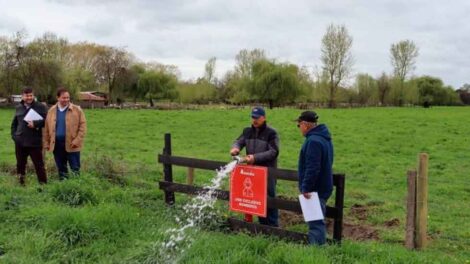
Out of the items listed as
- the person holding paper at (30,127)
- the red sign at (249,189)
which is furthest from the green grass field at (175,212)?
the person holding paper at (30,127)

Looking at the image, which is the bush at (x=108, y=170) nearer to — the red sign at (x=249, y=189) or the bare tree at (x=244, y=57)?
the red sign at (x=249, y=189)

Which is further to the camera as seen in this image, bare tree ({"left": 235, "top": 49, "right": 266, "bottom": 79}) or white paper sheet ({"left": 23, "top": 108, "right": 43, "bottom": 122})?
bare tree ({"left": 235, "top": 49, "right": 266, "bottom": 79})

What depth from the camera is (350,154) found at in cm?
1781

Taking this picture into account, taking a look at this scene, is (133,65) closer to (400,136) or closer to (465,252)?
(400,136)

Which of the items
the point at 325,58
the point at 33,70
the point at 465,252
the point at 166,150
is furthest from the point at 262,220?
the point at 325,58

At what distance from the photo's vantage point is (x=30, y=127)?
9.24m

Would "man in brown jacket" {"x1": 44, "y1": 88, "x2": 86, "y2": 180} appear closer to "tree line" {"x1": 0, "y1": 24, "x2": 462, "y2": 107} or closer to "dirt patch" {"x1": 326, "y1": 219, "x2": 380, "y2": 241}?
"dirt patch" {"x1": 326, "y1": 219, "x2": 380, "y2": 241}

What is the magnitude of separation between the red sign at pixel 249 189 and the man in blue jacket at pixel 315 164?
847 millimetres

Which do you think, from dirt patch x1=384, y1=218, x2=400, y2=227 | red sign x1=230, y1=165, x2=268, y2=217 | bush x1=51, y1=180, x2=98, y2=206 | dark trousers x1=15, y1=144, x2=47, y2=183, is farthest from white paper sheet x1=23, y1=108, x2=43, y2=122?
dirt patch x1=384, y1=218, x2=400, y2=227

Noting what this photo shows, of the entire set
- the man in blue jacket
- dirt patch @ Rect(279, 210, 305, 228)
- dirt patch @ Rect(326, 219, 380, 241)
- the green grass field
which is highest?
the man in blue jacket

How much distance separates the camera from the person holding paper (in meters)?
9.20

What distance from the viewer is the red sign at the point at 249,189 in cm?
669

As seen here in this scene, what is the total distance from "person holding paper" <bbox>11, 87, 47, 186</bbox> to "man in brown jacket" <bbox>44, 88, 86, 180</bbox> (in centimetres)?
24

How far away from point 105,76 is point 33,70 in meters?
22.3
